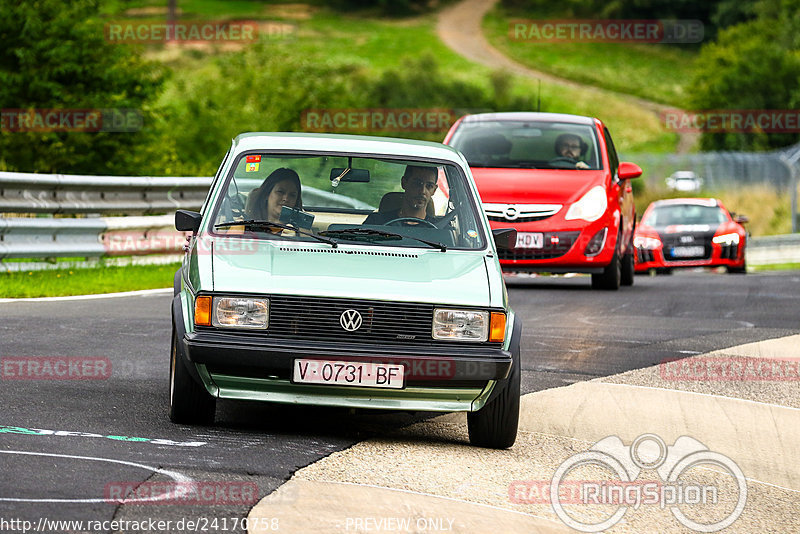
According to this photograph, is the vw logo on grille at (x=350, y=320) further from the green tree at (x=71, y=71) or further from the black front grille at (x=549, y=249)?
the green tree at (x=71, y=71)

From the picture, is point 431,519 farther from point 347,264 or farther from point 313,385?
point 347,264

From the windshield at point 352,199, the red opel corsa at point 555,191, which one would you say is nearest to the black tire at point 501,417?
the windshield at point 352,199

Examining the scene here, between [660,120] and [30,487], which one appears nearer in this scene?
[30,487]

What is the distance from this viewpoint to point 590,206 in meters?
14.2

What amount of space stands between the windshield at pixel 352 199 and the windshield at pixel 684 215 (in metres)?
15.1

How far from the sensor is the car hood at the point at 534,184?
553 inches

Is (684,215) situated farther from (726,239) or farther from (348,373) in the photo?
(348,373)

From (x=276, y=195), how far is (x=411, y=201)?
74 cm

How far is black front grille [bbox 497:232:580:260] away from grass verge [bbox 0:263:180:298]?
364 centimetres

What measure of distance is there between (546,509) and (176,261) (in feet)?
37.2

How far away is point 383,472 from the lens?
18.9 ft

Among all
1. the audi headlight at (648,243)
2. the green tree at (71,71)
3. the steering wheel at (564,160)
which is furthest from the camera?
the green tree at (71,71)

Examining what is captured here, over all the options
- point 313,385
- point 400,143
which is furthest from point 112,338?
point 313,385

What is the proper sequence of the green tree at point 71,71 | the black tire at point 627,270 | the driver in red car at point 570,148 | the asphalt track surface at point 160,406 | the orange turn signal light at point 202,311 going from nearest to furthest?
the asphalt track surface at point 160,406
the orange turn signal light at point 202,311
the driver in red car at point 570,148
the black tire at point 627,270
the green tree at point 71,71
